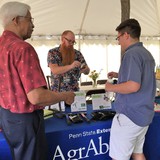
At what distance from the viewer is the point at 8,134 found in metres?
1.05

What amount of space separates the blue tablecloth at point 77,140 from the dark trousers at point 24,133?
23 cm

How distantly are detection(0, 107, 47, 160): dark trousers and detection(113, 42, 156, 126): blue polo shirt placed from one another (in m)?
0.54

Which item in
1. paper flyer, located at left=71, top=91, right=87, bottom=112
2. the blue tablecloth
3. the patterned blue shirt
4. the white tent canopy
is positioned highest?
the white tent canopy

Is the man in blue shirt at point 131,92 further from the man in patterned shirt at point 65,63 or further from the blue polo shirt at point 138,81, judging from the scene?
the man in patterned shirt at point 65,63

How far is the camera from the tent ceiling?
4035mm

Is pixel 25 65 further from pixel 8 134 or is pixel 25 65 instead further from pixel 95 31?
pixel 95 31

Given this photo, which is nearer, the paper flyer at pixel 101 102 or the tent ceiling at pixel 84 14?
the paper flyer at pixel 101 102

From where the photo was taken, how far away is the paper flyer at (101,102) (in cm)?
173

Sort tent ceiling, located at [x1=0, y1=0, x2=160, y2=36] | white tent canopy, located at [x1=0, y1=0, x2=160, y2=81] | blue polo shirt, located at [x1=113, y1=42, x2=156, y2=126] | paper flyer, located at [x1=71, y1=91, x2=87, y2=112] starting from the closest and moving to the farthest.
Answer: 1. blue polo shirt, located at [x1=113, y1=42, x2=156, y2=126]
2. paper flyer, located at [x1=71, y1=91, x2=87, y2=112]
3. tent ceiling, located at [x1=0, y1=0, x2=160, y2=36]
4. white tent canopy, located at [x1=0, y1=0, x2=160, y2=81]

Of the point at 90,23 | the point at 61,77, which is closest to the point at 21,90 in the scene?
the point at 61,77

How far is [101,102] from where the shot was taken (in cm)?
176

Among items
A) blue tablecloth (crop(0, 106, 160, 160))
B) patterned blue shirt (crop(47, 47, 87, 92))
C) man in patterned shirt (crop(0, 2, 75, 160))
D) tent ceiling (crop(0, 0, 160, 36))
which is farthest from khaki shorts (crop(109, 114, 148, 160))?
tent ceiling (crop(0, 0, 160, 36))

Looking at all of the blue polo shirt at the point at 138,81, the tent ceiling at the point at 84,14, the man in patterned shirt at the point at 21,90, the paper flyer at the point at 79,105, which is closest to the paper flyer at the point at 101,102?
the paper flyer at the point at 79,105

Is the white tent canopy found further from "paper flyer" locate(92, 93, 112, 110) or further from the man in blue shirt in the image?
the man in blue shirt
